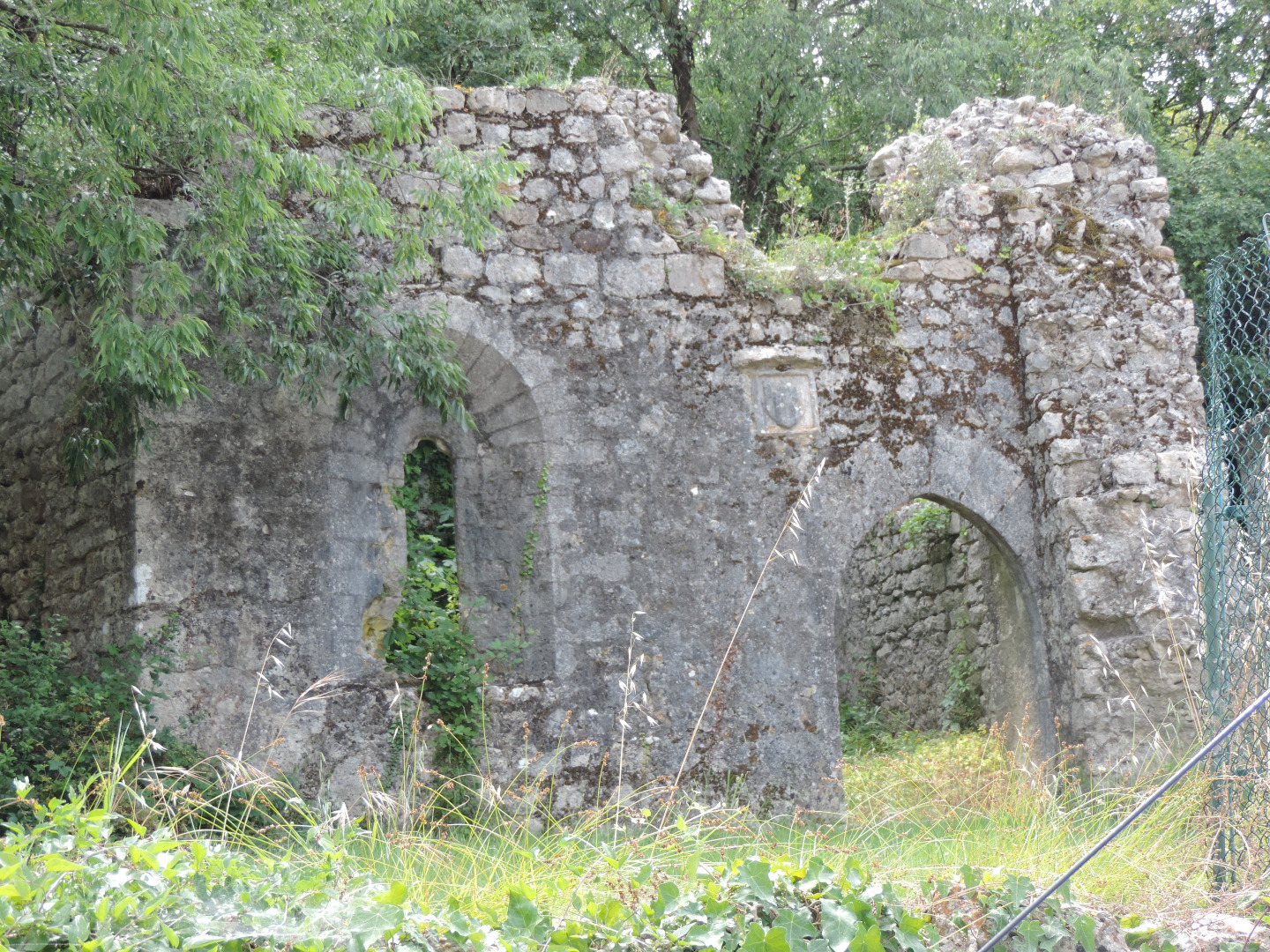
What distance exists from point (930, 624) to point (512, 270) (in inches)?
176

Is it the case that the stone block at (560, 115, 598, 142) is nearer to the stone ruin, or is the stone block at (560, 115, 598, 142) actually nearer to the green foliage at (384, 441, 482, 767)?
the stone ruin

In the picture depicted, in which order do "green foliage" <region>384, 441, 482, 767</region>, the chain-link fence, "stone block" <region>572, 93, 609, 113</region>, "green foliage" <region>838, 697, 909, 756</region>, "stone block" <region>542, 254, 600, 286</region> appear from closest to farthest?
the chain-link fence
"green foliage" <region>384, 441, 482, 767</region>
"stone block" <region>542, 254, 600, 286</region>
"stone block" <region>572, 93, 609, 113</region>
"green foliage" <region>838, 697, 909, 756</region>

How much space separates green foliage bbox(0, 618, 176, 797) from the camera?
4840mm

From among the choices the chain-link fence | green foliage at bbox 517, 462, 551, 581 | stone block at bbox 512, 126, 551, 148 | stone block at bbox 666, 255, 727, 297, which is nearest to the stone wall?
stone block at bbox 666, 255, 727, 297

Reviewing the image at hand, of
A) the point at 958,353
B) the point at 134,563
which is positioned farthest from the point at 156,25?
the point at 958,353

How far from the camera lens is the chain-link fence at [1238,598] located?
3822 millimetres

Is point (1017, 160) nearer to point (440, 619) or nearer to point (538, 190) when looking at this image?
point (538, 190)

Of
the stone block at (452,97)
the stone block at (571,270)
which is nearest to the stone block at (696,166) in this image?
the stone block at (571,270)

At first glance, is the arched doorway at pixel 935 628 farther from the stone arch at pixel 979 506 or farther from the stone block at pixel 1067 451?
the stone block at pixel 1067 451

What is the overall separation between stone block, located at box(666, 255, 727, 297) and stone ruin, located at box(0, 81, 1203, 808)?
0.05 ft

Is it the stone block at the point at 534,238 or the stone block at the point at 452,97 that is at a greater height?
the stone block at the point at 452,97

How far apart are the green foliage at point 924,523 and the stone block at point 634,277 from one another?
10.5ft

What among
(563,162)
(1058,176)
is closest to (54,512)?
(563,162)

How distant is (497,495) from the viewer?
6363 mm
